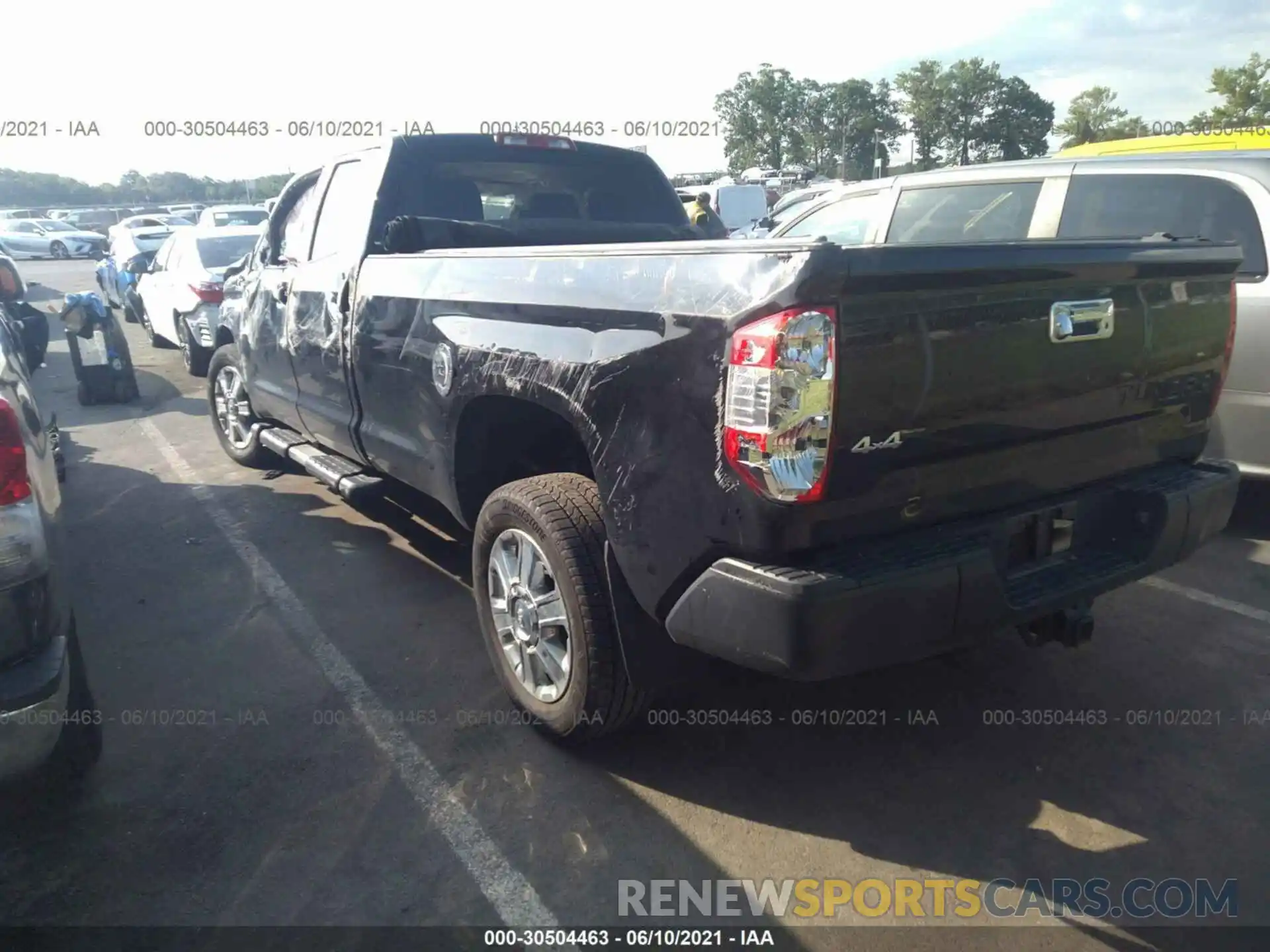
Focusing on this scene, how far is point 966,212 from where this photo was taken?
18.9 ft

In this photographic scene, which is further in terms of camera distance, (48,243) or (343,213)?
(48,243)

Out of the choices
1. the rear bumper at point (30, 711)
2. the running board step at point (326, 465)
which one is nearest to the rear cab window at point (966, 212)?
the running board step at point (326, 465)

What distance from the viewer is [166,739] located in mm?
3371

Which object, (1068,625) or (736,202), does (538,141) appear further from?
(736,202)

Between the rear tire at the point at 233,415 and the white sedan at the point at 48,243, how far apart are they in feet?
104

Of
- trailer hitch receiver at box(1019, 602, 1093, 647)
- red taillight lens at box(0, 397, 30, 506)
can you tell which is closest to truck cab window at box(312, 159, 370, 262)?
red taillight lens at box(0, 397, 30, 506)

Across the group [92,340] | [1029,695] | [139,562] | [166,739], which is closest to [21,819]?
[166,739]

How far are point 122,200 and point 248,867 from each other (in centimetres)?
6823

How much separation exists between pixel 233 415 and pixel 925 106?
2813 inches

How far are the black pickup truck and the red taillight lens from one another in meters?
1.33

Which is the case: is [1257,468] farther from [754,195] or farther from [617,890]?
[754,195]

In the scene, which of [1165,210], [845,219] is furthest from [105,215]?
[1165,210]

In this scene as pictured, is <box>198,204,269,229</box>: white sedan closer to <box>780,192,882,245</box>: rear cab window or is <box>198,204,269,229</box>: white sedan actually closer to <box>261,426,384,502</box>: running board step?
<box>261,426,384,502</box>: running board step

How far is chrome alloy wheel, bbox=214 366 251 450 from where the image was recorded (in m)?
6.45
